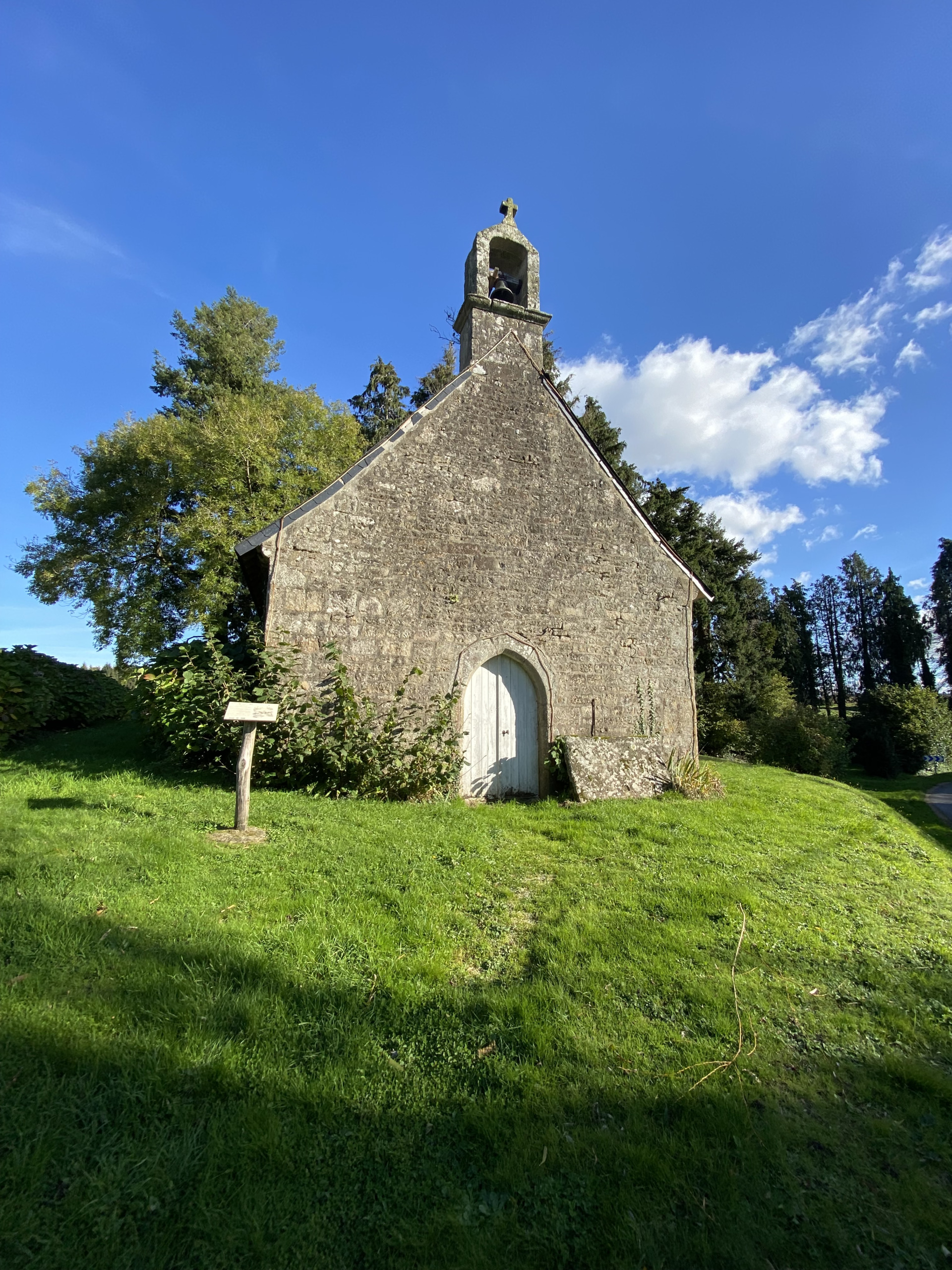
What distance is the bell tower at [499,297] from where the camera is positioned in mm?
10586

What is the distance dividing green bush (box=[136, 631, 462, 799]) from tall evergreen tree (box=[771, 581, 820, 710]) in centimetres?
2491

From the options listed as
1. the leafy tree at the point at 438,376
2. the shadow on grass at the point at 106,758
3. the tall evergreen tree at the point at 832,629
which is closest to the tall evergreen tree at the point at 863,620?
the tall evergreen tree at the point at 832,629

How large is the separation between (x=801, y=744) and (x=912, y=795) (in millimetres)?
3094

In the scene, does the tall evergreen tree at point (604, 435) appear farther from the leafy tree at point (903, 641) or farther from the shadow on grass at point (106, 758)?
the leafy tree at point (903, 641)

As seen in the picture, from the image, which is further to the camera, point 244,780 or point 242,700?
point 242,700

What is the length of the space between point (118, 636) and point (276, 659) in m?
16.9

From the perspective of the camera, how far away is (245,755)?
5.77 m

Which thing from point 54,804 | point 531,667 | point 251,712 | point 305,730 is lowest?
point 54,804

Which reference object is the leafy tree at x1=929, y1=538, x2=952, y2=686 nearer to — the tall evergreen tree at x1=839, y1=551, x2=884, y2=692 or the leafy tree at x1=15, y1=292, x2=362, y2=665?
the tall evergreen tree at x1=839, y1=551, x2=884, y2=692

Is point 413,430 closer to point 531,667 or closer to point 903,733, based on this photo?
point 531,667

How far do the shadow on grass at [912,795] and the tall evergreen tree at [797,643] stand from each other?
5625 mm

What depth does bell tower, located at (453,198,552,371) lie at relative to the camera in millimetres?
10586

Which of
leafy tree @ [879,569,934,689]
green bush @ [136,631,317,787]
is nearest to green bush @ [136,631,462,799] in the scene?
green bush @ [136,631,317,787]

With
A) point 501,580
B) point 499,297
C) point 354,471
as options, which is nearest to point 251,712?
point 354,471
